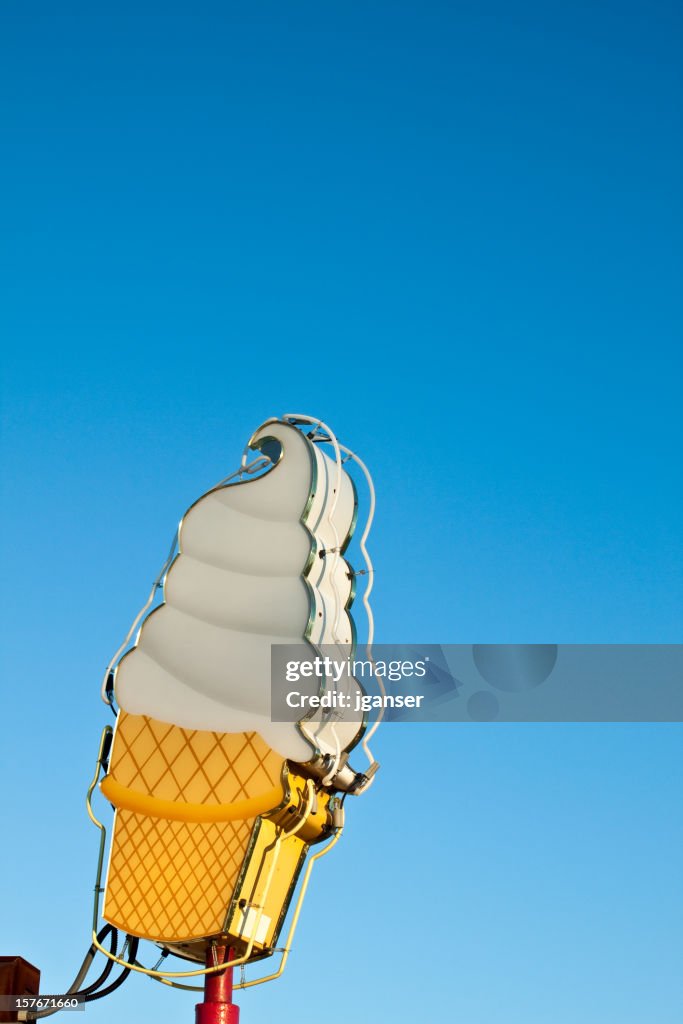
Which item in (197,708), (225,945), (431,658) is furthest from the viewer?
(431,658)

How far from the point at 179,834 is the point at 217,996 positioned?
1.44m

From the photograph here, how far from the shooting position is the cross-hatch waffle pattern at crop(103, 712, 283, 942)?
11.9 meters

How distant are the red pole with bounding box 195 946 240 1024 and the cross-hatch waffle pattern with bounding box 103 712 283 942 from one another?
0.98ft

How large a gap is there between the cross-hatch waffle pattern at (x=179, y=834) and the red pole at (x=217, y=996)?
0.98 feet

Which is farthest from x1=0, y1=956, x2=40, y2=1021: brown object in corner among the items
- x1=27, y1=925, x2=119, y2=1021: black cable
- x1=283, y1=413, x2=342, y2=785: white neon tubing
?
x1=283, y1=413, x2=342, y2=785: white neon tubing

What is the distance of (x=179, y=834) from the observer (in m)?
12.4

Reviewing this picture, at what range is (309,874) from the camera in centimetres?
1236

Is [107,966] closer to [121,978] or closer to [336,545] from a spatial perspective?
[121,978]

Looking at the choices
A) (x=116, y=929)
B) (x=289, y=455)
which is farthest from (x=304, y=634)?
(x=116, y=929)

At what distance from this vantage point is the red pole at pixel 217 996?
11836mm

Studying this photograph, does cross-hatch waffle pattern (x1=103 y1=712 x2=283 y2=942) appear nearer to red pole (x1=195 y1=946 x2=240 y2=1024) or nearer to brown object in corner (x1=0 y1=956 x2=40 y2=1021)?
red pole (x1=195 y1=946 x2=240 y2=1024)

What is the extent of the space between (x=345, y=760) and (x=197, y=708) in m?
1.48

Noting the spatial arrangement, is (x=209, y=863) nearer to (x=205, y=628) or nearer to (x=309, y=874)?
(x=309, y=874)

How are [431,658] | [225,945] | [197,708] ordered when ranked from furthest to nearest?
[431,658], [197,708], [225,945]
